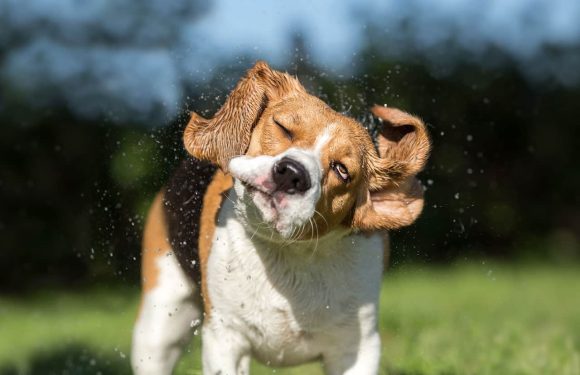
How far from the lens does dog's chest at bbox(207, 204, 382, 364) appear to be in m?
4.82

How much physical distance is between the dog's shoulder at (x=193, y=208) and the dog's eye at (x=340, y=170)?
820mm

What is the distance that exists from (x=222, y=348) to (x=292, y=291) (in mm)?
404

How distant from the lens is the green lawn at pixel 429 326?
6.73m

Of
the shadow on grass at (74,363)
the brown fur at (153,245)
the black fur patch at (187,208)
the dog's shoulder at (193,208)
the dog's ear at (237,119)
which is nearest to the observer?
the dog's ear at (237,119)

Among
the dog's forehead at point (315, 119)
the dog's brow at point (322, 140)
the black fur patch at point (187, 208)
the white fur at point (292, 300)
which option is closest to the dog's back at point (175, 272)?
the black fur patch at point (187, 208)

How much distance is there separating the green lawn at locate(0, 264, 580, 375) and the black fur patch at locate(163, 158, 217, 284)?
22.7 inches

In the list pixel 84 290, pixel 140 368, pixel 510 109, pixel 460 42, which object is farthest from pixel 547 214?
pixel 140 368

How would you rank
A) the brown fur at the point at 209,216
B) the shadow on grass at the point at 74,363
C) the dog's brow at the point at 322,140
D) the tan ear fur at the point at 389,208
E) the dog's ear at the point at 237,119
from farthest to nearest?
the shadow on grass at the point at 74,363 → the brown fur at the point at 209,216 → the tan ear fur at the point at 389,208 → the dog's ear at the point at 237,119 → the dog's brow at the point at 322,140

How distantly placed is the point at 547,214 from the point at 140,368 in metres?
11.4

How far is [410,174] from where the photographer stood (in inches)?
190

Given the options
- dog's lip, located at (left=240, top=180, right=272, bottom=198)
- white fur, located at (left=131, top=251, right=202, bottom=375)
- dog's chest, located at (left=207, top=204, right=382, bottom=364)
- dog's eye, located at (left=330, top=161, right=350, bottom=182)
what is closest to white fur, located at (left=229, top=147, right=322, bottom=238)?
dog's lip, located at (left=240, top=180, right=272, bottom=198)

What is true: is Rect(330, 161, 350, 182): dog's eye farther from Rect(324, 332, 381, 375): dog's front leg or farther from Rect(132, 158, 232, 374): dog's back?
Rect(132, 158, 232, 374): dog's back

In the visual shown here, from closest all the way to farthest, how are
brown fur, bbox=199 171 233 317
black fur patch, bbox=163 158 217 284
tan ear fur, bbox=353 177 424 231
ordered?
tan ear fur, bbox=353 177 424 231 < brown fur, bbox=199 171 233 317 < black fur patch, bbox=163 158 217 284

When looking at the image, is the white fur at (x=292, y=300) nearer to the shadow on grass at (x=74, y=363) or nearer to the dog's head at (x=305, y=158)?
the dog's head at (x=305, y=158)
